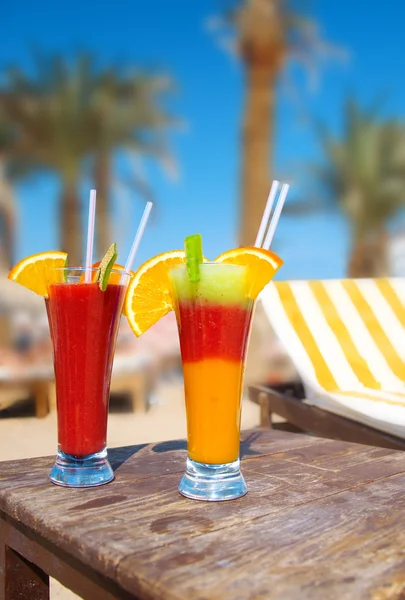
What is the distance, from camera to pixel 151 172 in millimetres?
12539

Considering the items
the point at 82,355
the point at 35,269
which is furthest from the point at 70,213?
the point at 82,355

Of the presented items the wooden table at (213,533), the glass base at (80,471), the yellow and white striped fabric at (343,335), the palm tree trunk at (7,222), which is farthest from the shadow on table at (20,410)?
the palm tree trunk at (7,222)

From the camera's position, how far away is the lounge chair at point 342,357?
243cm

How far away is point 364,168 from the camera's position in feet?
43.3

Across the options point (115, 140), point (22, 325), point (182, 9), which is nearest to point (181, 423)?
point (22, 325)

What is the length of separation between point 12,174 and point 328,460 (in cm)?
1110

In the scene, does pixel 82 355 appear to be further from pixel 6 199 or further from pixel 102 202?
pixel 6 199

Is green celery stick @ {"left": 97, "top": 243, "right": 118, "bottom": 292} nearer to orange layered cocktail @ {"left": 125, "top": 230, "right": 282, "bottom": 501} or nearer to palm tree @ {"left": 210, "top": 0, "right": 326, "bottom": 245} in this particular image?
orange layered cocktail @ {"left": 125, "top": 230, "right": 282, "bottom": 501}

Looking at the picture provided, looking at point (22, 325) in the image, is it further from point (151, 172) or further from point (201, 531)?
point (201, 531)

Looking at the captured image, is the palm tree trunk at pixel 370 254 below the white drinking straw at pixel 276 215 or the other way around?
the other way around

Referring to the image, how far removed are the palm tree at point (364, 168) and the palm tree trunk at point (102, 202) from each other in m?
4.34

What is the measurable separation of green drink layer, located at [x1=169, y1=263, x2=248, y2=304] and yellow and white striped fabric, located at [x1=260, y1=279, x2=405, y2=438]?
4.92 ft

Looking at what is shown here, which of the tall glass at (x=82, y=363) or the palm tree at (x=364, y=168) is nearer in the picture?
the tall glass at (x=82, y=363)

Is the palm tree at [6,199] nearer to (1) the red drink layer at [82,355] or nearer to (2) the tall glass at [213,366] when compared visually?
(1) the red drink layer at [82,355]
